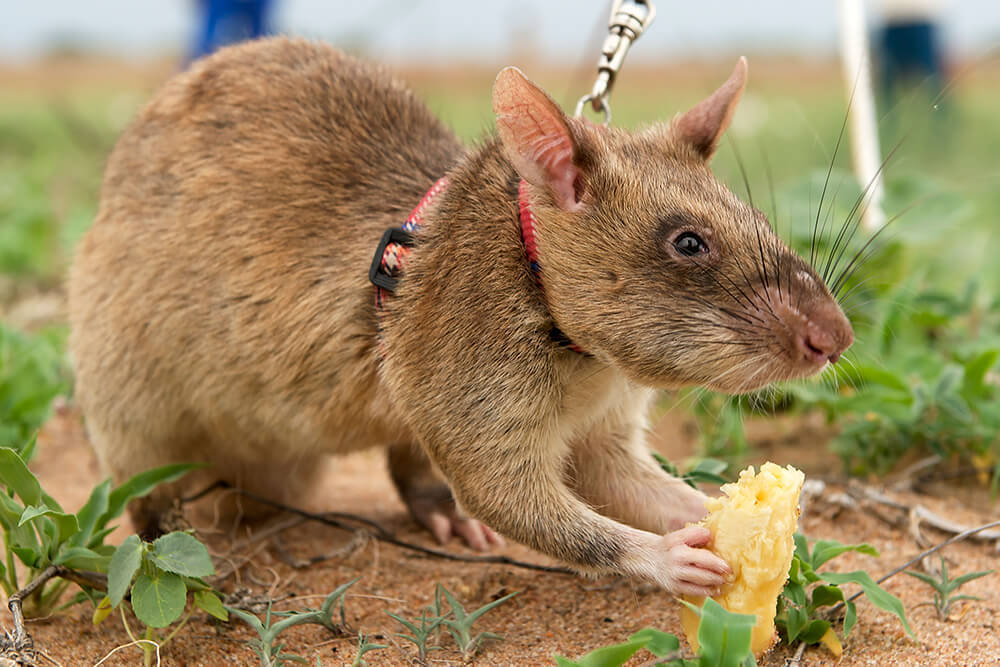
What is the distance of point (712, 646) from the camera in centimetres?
246

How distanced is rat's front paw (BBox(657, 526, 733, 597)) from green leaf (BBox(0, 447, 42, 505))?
1749 mm

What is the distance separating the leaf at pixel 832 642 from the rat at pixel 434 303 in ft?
1.24

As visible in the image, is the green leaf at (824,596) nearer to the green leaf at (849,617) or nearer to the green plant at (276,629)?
the green leaf at (849,617)

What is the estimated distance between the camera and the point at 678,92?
14438 millimetres

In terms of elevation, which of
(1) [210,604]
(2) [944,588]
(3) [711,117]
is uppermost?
(3) [711,117]

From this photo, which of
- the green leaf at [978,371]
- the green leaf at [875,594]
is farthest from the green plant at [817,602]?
the green leaf at [978,371]

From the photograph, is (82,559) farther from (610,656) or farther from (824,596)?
(824,596)

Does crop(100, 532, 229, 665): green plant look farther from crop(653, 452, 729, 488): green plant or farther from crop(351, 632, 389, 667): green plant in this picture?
crop(653, 452, 729, 488): green plant

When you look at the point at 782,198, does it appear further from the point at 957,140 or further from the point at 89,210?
the point at 957,140

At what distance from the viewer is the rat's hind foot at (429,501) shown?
13.8 feet

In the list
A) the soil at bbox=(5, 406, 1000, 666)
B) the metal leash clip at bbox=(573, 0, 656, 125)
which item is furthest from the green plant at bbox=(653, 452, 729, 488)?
the metal leash clip at bbox=(573, 0, 656, 125)

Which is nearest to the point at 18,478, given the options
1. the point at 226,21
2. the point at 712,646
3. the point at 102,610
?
the point at 102,610

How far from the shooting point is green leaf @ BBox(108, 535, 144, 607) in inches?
109

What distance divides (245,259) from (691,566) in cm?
183
